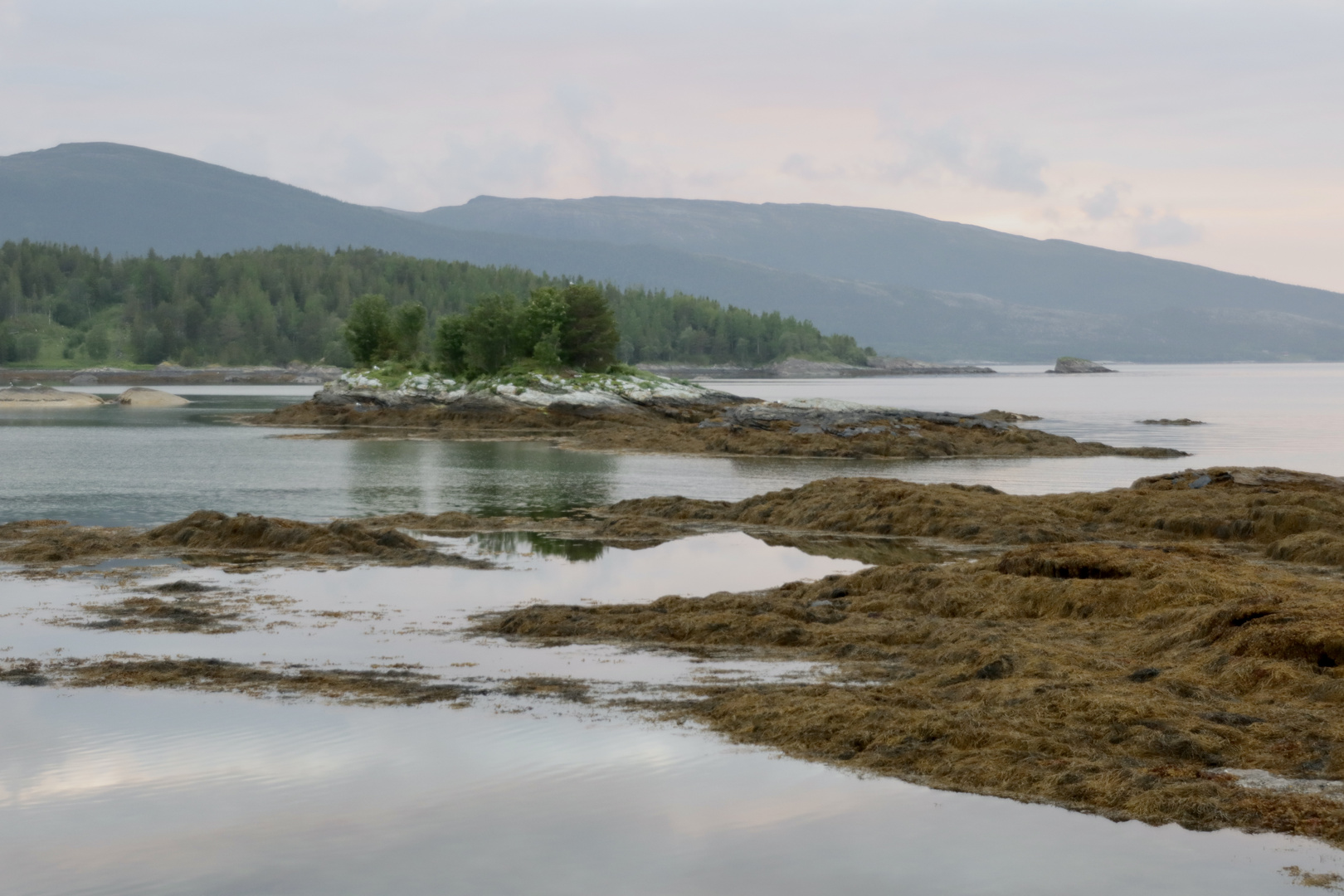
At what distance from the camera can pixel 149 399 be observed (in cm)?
12531

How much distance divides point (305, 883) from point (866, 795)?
14.1ft

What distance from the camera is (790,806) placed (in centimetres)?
976

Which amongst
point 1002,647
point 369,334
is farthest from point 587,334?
point 1002,647

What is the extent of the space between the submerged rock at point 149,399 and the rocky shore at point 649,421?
34.8 m

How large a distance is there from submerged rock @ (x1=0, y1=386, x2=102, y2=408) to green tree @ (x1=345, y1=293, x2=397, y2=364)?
1174 inches

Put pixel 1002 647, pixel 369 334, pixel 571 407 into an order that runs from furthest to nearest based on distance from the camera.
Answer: pixel 369 334 → pixel 571 407 → pixel 1002 647

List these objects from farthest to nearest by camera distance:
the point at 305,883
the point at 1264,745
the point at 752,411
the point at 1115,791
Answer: the point at 752,411 < the point at 1264,745 < the point at 1115,791 < the point at 305,883

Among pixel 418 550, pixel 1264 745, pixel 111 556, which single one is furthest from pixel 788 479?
pixel 1264 745

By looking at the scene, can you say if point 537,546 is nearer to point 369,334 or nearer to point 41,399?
point 369,334

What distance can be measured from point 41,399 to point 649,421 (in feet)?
238

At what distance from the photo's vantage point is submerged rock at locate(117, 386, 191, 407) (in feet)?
405

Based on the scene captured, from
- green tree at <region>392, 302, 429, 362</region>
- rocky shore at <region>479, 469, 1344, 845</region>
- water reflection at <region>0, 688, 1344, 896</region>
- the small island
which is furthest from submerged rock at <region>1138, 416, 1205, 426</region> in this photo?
water reflection at <region>0, 688, 1344, 896</region>

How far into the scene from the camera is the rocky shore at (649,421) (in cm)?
6175

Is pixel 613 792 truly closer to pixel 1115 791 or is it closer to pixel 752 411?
pixel 1115 791
